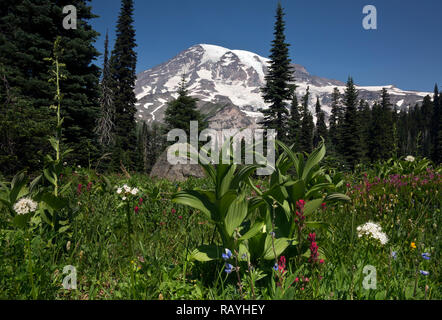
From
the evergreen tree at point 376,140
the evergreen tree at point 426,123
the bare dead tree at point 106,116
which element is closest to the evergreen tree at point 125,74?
the bare dead tree at point 106,116

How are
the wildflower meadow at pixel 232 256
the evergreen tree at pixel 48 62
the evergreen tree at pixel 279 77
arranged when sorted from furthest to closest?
the evergreen tree at pixel 279 77, the evergreen tree at pixel 48 62, the wildflower meadow at pixel 232 256

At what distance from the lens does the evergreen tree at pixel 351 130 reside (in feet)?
147

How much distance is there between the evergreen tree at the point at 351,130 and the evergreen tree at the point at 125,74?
36.9 metres

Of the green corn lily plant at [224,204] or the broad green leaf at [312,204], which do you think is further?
the broad green leaf at [312,204]

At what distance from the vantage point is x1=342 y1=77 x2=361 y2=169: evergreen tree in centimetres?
4488

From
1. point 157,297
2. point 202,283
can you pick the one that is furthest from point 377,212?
point 157,297

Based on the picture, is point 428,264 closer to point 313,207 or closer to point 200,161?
point 313,207

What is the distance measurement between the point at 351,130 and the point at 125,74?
130 ft

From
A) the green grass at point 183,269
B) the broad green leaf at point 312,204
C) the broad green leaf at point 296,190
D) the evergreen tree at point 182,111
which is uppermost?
the evergreen tree at point 182,111

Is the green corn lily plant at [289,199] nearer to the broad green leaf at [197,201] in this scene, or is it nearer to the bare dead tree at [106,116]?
the broad green leaf at [197,201]

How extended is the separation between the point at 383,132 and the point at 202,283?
237 feet

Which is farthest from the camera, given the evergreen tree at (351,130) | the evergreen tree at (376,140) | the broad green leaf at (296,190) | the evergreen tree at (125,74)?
Result: the evergreen tree at (376,140)

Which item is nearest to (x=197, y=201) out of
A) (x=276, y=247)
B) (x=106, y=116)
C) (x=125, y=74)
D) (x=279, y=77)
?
(x=276, y=247)

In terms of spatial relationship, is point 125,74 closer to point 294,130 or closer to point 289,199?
point 294,130
